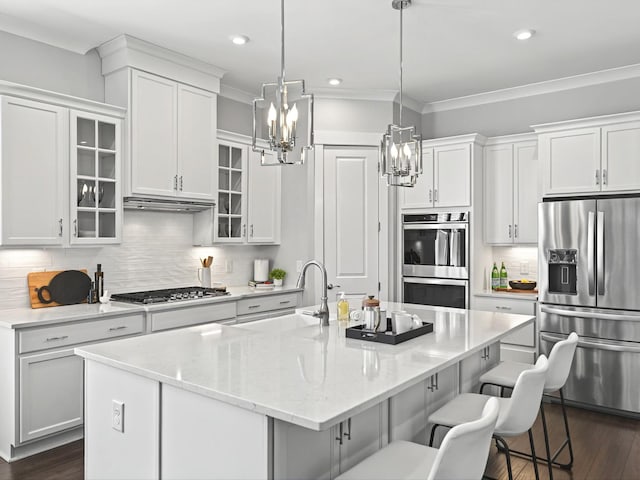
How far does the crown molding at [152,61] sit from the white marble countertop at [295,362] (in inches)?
91.4

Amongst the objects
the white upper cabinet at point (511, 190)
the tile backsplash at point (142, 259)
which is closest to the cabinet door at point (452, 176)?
the white upper cabinet at point (511, 190)

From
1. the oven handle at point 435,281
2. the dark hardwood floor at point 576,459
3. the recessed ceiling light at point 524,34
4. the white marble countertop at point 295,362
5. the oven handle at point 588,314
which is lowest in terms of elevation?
the dark hardwood floor at point 576,459

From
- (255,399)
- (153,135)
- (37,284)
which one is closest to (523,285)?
(153,135)

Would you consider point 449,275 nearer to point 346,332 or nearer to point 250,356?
point 346,332

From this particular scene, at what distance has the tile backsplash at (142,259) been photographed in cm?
362

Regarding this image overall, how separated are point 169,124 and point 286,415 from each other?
3.25m

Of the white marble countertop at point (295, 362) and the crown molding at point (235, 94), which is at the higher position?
the crown molding at point (235, 94)

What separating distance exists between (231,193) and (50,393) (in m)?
2.33

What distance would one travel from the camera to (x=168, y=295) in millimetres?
4055

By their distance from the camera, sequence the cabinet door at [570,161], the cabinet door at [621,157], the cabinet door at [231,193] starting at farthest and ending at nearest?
the cabinet door at [231,193] < the cabinet door at [570,161] < the cabinet door at [621,157]

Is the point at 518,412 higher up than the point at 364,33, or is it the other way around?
the point at 364,33

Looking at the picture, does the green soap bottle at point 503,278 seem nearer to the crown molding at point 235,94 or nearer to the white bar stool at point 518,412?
the white bar stool at point 518,412

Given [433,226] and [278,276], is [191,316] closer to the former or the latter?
[278,276]

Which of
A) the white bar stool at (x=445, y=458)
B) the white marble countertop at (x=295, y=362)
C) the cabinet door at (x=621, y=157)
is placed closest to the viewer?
the white bar stool at (x=445, y=458)
